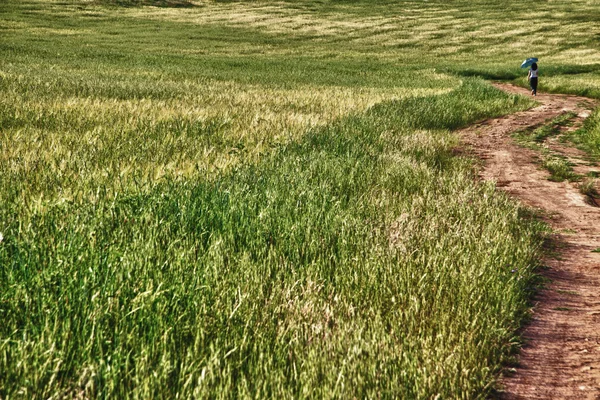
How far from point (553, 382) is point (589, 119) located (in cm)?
1262

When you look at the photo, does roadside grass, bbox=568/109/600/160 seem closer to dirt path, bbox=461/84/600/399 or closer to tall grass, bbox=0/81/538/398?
dirt path, bbox=461/84/600/399

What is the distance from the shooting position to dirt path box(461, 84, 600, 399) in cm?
251

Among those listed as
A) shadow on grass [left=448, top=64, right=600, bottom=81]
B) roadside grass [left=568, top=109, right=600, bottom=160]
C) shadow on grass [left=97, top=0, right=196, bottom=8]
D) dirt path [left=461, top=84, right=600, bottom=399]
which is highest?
shadow on grass [left=97, top=0, right=196, bottom=8]

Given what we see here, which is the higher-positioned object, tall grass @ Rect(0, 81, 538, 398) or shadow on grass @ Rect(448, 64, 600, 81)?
tall grass @ Rect(0, 81, 538, 398)

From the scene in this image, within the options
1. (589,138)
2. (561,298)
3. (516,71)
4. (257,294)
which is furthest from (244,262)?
(516,71)

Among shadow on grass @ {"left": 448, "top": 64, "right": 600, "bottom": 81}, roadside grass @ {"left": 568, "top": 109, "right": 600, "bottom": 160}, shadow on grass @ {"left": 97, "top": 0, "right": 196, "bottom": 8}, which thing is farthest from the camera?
shadow on grass @ {"left": 97, "top": 0, "right": 196, "bottom": 8}

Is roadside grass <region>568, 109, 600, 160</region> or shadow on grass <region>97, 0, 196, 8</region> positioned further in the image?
shadow on grass <region>97, 0, 196, 8</region>

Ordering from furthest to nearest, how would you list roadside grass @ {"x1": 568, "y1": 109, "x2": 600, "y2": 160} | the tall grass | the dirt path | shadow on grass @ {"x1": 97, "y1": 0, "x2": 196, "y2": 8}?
1. shadow on grass @ {"x1": 97, "y1": 0, "x2": 196, "y2": 8}
2. roadside grass @ {"x1": 568, "y1": 109, "x2": 600, "y2": 160}
3. the dirt path
4. the tall grass

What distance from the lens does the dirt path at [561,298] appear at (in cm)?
251

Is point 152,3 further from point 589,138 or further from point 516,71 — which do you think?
point 589,138

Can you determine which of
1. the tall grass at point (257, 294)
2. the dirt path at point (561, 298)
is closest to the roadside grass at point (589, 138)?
the dirt path at point (561, 298)

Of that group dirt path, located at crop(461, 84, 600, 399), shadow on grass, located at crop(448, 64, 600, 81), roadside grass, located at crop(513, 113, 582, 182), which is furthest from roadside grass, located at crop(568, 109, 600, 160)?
shadow on grass, located at crop(448, 64, 600, 81)

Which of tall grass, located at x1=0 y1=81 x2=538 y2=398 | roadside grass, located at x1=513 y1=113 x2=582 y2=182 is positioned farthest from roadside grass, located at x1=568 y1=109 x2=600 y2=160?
tall grass, located at x1=0 y1=81 x2=538 y2=398

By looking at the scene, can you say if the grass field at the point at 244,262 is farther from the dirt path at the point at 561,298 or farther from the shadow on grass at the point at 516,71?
the shadow on grass at the point at 516,71
